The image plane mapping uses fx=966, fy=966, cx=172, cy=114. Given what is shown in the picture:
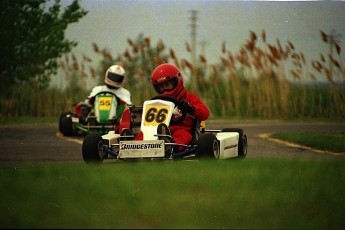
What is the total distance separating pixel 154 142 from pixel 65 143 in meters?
7.04

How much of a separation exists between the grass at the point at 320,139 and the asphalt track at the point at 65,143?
36 centimetres

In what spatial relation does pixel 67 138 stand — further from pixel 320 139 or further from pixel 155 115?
pixel 155 115

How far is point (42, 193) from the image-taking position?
9.02 metres

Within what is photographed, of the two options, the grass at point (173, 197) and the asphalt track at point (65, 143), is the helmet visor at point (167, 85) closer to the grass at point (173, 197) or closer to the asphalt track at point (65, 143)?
the asphalt track at point (65, 143)

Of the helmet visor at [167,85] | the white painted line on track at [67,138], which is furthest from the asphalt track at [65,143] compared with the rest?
the helmet visor at [167,85]

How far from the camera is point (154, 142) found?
12992 millimetres

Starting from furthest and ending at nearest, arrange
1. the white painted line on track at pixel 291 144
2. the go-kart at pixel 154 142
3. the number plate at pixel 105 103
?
1. the number plate at pixel 105 103
2. the white painted line on track at pixel 291 144
3. the go-kart at pixel 154 142

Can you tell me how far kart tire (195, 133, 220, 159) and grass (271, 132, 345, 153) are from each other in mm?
5123

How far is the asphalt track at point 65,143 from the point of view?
1602 centimetres

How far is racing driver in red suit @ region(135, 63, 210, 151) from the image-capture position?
545 inches

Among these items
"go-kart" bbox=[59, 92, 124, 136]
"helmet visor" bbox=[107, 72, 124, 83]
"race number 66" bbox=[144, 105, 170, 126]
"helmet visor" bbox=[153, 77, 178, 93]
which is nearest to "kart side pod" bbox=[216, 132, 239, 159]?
"race number 66" bbox=[144, 105, 170, 126]

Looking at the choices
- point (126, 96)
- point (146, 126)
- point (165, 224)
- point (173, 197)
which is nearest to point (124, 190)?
point (173, 197)

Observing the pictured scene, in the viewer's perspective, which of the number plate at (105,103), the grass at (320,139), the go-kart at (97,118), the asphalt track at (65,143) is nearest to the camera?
the asphalt track at (65,143)

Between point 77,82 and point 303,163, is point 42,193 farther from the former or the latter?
point 77,82
